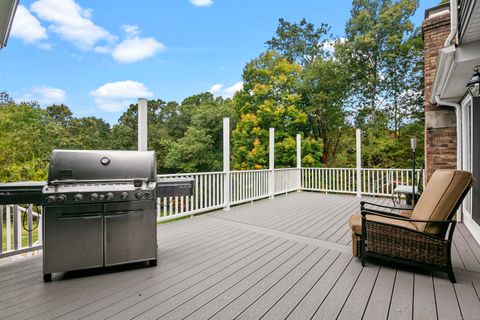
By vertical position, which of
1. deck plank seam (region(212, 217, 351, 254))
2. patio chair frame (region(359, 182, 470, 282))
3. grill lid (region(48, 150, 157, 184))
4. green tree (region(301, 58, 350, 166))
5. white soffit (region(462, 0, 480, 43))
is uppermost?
green tree (region(301, 58, 350, 166))

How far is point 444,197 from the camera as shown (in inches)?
104

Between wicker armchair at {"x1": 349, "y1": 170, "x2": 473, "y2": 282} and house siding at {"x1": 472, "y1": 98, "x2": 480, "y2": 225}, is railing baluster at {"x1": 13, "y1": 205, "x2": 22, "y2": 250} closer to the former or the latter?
wicker armchair at {"x1": 349, "y1": 170, "x2": 473, "y2": 282}

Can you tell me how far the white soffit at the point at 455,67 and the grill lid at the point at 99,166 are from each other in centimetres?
346

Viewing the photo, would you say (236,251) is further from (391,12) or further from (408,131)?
(391,12)

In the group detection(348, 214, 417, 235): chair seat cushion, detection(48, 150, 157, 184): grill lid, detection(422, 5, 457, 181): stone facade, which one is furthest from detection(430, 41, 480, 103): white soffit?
detection(48, 150, 157, 184): grill lid

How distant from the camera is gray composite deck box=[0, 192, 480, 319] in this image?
202 centimetres

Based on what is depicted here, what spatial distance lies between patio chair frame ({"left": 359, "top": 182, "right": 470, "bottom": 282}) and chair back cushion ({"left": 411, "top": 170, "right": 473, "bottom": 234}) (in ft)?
0.12

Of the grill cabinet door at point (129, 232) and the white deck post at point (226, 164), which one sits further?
the white deck post at point (226, 164)

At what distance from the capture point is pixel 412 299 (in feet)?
7.15

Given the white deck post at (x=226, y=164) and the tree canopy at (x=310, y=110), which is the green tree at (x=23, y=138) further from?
the white deck post at (x=226, y=164)

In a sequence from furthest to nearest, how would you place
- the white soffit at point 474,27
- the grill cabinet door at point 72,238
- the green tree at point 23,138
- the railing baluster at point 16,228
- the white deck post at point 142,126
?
the green tree at point 23,138
the white deck post at point 142,126
the railing baluster at point 16,228
the grill cabinet door at point 72,238
the white soffit at point 474,27

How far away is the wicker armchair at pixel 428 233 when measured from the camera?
8.38ft

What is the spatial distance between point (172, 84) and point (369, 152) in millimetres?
13993

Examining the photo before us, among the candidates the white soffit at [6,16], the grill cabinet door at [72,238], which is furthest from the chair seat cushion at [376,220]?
the white soffit at [6,16]
